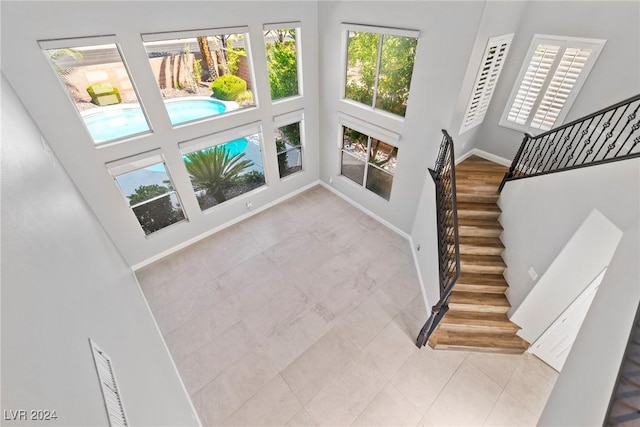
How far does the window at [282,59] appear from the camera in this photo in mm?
5346

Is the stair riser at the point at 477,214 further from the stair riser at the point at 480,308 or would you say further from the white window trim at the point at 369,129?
the white window trim at the point at 369,129

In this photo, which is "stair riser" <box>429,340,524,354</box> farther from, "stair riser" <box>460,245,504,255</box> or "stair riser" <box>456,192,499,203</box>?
"stair riser" <box>456,192,499,203</box>

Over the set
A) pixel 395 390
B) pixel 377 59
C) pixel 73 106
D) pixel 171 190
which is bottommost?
pixel 395 390

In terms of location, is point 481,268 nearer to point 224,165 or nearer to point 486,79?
point 486,79

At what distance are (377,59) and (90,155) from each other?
5.19 metres

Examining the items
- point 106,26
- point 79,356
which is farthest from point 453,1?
point 79,356

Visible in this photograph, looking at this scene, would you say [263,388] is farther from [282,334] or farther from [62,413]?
[62,413]

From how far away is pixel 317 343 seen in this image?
14.7 feet

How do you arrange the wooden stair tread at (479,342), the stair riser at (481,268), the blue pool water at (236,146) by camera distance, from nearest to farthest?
the wooden stair tread at (479,342)
the stair riser at (481,268)
the blue pool water at (236,146)

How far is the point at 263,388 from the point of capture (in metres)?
3.98

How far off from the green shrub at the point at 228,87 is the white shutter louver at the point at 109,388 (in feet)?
15.7

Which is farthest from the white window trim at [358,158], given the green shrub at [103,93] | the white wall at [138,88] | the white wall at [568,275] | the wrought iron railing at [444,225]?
the green shrub at [103,93]

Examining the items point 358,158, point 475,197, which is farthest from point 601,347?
point 358,158

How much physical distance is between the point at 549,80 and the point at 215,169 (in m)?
6.63
